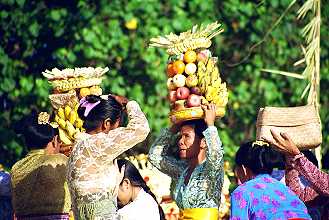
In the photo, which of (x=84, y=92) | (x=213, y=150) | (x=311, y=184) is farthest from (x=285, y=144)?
(x=84, y=92)

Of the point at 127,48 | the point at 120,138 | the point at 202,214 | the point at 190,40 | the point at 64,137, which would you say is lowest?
the point at 202,214

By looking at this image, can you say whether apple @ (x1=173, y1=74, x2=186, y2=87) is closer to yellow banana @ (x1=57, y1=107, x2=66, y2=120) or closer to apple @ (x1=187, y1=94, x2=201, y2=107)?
apple @ (x1=187, y1=94, x2=201, y2=107)

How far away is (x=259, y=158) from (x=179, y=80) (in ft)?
2.30

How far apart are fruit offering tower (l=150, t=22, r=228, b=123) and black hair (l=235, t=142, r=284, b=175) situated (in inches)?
11.2

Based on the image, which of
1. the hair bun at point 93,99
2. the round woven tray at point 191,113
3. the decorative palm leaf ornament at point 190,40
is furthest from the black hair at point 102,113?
the decorative palm leaf ornament at point 190,40

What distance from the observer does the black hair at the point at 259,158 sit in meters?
7.07

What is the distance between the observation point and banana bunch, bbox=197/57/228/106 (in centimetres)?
718

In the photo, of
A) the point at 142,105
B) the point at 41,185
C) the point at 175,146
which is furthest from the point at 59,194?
the point at 142,105

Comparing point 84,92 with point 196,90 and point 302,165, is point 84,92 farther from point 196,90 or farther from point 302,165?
point 302,165

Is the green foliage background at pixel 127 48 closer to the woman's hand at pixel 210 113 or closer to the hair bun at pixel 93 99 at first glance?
the woman's hand at pixel 210 113

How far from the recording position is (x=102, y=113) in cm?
687

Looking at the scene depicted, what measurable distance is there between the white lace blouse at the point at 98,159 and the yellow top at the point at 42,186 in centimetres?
95

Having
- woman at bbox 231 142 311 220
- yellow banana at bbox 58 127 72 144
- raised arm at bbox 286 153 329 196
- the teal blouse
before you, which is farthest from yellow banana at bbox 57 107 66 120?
raised arm at bbox 286 153 329 196

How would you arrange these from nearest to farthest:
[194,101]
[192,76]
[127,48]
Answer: [194,101], [192,76], [127,48]
